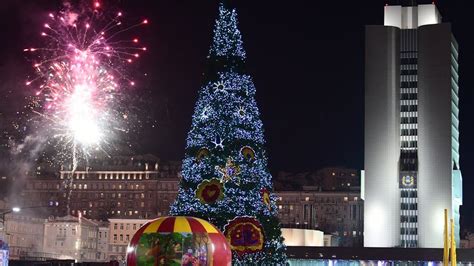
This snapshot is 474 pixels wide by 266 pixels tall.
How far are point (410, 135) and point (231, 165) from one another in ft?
274

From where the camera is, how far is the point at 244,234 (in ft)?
144

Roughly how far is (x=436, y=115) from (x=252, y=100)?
82.4 m

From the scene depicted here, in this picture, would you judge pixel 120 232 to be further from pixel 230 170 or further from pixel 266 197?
pixel 230 170

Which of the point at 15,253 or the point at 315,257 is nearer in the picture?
the point at 315,257

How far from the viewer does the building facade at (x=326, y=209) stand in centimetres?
18125

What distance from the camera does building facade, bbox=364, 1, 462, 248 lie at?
12119 centimetres

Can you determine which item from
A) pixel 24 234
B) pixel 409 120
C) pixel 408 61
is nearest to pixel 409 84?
pixel 408 61

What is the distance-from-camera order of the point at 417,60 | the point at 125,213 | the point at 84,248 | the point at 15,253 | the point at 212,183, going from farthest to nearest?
1. the point at 125,213
2. the point at 84,248
3. the point at 417,60
4. the point at 15,253
5. the point at 212,183

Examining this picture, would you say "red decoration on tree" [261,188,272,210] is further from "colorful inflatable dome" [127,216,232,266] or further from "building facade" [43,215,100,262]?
"building facade" [43,215,100,262]

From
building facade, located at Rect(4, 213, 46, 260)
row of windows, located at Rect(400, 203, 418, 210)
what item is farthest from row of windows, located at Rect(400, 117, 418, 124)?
building facade, located at Rect(4, 213, 46, 260)

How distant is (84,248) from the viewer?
152875mm

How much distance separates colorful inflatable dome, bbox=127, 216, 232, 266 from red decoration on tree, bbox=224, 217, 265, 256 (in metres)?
Result: 14.4

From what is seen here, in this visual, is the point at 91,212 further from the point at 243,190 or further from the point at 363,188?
the point at 243,190

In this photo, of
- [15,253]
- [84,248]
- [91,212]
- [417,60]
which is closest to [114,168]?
[91,212]
